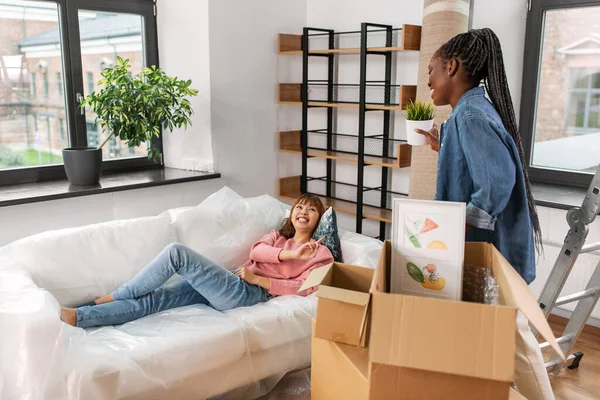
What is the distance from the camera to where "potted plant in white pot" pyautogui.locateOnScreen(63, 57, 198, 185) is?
126 inches

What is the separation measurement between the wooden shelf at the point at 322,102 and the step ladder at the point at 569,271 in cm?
132

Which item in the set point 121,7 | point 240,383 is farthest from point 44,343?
point 121,7

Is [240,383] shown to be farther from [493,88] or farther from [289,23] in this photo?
[289,23]

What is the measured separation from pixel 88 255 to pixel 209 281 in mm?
496

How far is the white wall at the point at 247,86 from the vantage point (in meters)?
3.68

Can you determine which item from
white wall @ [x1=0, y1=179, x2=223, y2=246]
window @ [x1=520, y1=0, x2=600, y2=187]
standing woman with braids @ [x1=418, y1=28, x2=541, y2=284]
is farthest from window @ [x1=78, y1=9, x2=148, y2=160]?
standing woman with braids @ [x1=418, y1=28, x2=541, y2=284]

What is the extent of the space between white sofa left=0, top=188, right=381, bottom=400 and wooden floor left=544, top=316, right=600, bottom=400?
0.93m

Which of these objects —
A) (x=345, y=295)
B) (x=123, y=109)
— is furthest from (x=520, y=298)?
(x=123, y=109)

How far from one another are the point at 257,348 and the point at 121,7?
90.4 inches

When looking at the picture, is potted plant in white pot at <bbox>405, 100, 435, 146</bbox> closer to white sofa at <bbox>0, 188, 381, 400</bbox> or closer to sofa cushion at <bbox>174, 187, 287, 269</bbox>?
white sofa at <bbox>0, 188, 381, 400</bbox>

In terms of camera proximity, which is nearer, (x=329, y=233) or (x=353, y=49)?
(x=329, y=233)

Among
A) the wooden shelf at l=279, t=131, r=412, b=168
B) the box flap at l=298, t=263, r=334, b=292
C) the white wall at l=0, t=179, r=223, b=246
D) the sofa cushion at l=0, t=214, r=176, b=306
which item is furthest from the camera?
the wooden shelf at l=279, t=131, r=412, b=168

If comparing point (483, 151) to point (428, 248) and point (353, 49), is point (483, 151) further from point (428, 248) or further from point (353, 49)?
point (353, 49)

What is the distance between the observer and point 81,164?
3193 mm
